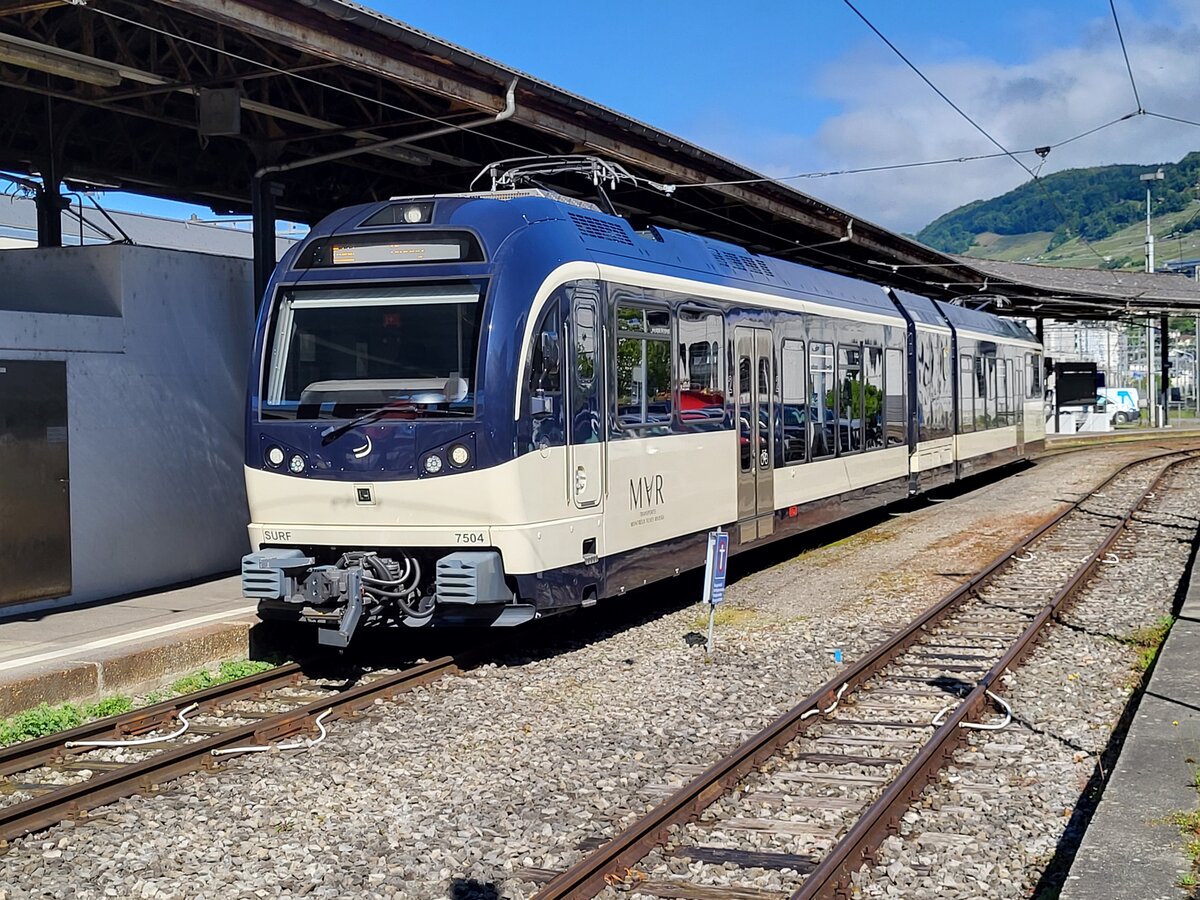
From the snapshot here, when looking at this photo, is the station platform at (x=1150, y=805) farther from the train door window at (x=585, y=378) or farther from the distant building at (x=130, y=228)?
the distant building at (x=130, y=228)

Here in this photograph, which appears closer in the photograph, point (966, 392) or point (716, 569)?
point (716, 569)

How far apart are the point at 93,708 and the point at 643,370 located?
4938 millimetres

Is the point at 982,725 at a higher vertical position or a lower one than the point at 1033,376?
lower

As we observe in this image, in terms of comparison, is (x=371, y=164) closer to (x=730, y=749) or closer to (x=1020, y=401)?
(x=730, y=749)

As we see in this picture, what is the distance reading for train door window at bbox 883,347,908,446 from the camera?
1830 cm

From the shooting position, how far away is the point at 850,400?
650 inches

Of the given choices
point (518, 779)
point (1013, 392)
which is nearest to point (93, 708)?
point (518, 779)

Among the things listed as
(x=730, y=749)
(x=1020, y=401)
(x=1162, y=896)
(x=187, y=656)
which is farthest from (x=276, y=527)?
(x=1020, y=401)

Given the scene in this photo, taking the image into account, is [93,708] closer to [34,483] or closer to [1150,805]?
[34,483]

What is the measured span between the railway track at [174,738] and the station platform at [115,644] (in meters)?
0.67

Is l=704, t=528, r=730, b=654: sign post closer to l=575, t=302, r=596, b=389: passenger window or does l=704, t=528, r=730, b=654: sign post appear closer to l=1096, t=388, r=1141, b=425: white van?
l=575, t=302, r=596, b=389: passenger window

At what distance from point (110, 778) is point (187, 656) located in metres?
2.96

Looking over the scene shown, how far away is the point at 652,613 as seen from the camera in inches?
499

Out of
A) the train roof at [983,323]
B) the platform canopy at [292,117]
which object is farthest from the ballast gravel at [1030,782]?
the train roof at [983,323]
